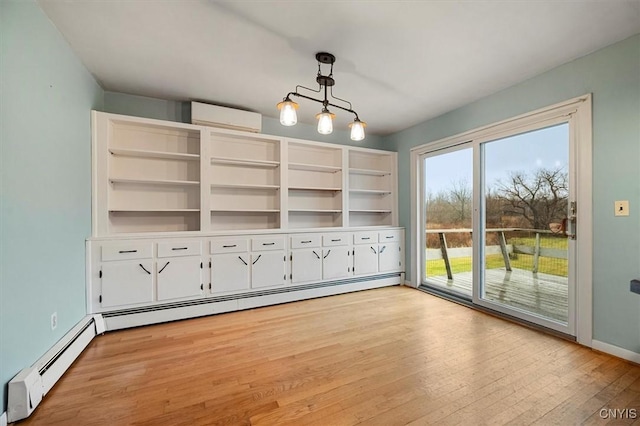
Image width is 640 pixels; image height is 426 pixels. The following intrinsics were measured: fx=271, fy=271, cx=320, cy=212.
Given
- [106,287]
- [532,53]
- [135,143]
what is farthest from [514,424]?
[135,143]

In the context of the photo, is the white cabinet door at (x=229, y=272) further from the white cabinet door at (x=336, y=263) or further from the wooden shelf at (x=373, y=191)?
the wooden shelf at (x=373, y=191)

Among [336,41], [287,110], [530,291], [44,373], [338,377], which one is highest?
[336,41]

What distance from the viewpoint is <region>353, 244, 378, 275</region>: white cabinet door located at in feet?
13.4

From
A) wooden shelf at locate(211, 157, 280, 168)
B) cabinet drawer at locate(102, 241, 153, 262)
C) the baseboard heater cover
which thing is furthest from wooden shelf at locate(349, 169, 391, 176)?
cabinet drawer at locate(102, 241, 153, 262)

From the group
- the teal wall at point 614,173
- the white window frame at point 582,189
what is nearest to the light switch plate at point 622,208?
the teal wall at point 614,173

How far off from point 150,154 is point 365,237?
3.03 m

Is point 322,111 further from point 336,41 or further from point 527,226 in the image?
point 527,226

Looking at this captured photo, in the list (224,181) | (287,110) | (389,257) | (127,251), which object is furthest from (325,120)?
(389,257)

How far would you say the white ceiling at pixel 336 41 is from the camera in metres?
1.84

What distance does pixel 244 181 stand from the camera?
3723 millimetres

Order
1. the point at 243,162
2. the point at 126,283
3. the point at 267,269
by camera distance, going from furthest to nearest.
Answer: the point at 243,162 < the point at 267,269 < the point at 126,283

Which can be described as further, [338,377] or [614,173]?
[614,173]

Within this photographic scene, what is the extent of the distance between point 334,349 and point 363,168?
10.0 ft

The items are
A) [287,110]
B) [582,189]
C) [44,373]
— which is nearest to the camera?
[44,373]
